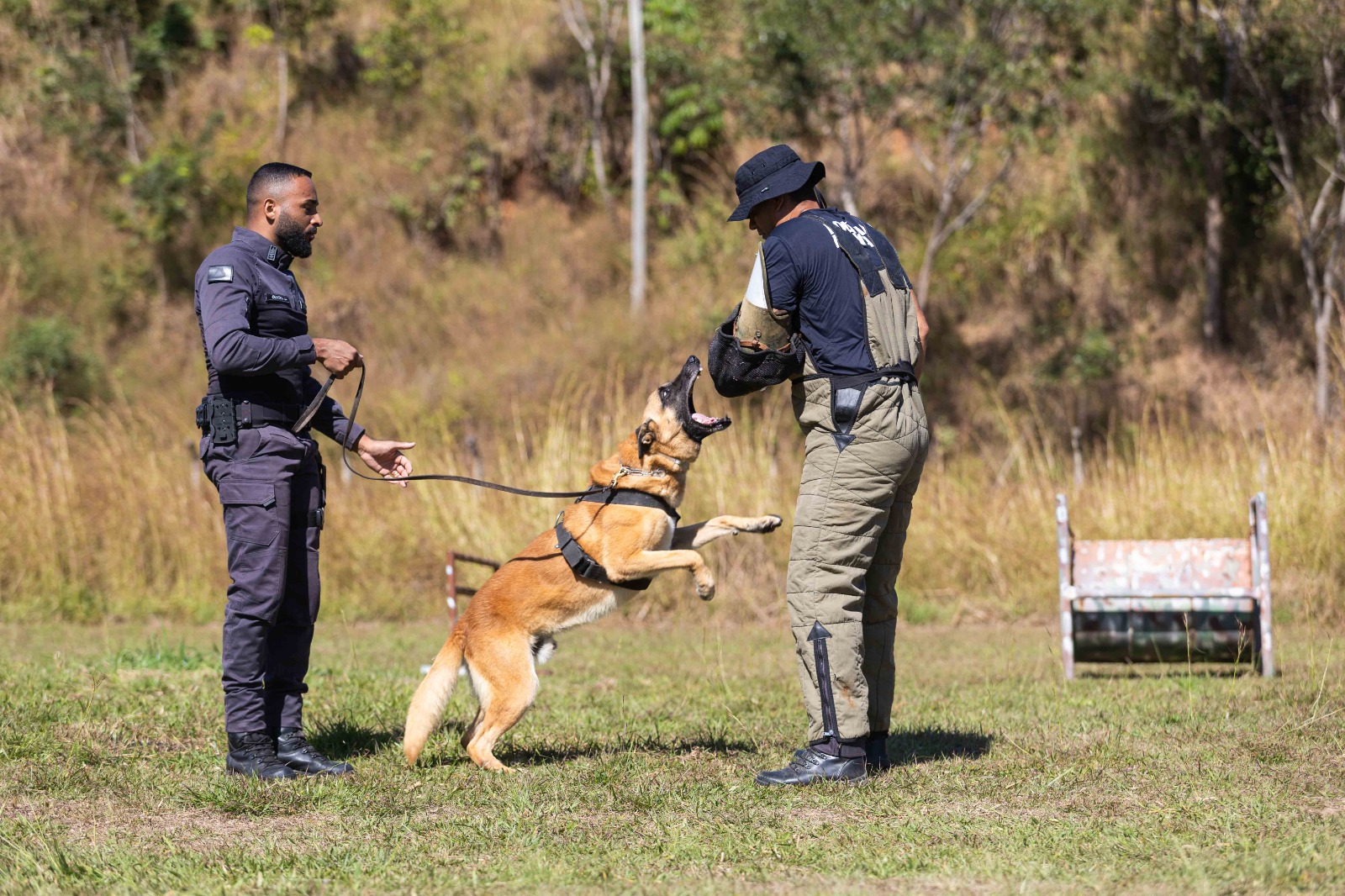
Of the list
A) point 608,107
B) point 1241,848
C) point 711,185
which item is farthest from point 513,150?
point 1241,848

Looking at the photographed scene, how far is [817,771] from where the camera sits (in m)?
4.29

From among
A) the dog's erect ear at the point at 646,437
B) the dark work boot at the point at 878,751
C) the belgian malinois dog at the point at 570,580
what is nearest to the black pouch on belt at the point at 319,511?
the belgian malinois dog at the point at 570,580

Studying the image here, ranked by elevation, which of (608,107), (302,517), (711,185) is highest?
(608,107)

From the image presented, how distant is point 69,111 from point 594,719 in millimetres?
23410

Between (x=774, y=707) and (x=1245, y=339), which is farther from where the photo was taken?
(x=1245, y=339)

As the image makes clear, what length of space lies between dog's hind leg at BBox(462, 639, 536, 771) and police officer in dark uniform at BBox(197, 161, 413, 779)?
0.51 metres

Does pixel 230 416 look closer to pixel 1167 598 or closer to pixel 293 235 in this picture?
pixel 293 235

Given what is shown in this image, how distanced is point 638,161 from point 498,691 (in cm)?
1606

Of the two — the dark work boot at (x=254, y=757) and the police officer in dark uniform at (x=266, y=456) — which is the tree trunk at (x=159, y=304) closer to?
the police officer in dark uniform at (x=266, y=456)

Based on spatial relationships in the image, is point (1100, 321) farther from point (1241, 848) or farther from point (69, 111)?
point (69, 111)

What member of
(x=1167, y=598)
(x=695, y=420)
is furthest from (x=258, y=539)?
(x=1167, y=598)

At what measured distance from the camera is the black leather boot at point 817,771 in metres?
4.28

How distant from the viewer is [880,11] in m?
15.4

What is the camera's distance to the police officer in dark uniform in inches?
175
